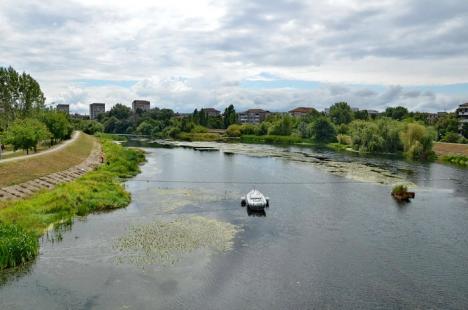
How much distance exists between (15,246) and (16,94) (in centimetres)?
6389

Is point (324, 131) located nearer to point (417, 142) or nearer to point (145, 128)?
point (417, 142)

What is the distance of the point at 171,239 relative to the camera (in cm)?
2736

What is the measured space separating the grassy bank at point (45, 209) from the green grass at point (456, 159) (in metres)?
62.8

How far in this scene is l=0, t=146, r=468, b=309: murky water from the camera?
19.4 m

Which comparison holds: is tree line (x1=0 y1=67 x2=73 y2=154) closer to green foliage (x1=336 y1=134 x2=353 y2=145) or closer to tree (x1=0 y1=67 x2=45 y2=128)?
tree (x1=0 y1=67 x2=45 y2=128)

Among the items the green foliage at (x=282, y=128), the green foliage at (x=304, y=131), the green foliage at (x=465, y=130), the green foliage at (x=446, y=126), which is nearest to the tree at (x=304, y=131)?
the green foliage at (x=304, y=131)

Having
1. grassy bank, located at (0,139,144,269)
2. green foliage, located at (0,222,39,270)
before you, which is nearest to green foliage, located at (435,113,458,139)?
grassy bank, located at (0,139,144,269)

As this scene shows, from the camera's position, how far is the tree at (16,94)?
74.8 metres

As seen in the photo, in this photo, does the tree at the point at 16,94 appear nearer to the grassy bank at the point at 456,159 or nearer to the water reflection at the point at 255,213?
the water reflection at the point at 255,213

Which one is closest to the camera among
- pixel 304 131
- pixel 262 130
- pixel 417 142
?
pixel 417 142

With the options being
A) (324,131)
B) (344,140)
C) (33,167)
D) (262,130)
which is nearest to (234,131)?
(262,130)

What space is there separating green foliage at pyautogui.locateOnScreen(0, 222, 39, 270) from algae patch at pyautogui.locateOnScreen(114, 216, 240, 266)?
15.8ft

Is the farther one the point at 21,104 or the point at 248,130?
the point at 248,130

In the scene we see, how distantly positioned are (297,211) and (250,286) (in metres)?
16.7
